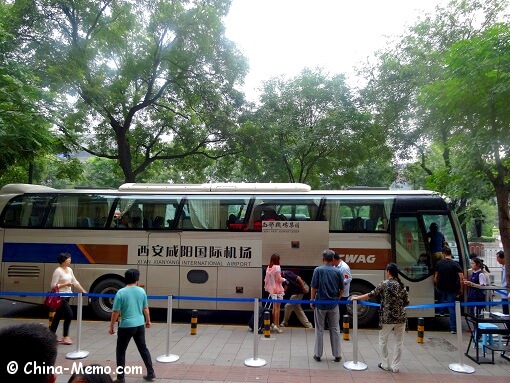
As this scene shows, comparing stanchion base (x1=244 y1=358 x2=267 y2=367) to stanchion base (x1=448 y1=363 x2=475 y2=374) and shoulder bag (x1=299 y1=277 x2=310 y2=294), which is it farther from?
stanchion base (x1=448 y1=363 x2=475 y2=374)

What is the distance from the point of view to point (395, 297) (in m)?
6.59

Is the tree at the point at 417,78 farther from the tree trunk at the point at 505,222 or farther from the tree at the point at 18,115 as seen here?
the tree at the point at 18,115

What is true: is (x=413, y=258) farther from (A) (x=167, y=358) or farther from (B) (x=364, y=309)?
(A) (x=167, y=358)

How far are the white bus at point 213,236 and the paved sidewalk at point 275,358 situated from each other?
1.15 m

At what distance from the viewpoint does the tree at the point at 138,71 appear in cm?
1452

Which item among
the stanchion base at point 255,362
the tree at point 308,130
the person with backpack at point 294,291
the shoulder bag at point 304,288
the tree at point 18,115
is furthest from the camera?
the tree at point 308,130

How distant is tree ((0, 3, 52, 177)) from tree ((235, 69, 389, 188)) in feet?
31.0

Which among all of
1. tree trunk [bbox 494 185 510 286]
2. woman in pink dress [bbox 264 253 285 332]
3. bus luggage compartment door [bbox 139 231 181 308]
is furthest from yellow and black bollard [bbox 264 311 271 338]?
tree trunk [bbox 494 185 510 286]

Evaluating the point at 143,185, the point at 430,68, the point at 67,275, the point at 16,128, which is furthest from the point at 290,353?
the point at 430,68

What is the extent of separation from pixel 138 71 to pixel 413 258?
1283 centimetres

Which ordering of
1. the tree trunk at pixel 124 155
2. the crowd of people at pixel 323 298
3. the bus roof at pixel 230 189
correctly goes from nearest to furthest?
the crowd of people at pixel 323 298
the bus roof at pixel 230 189
the tree trunk at pixel 124 155

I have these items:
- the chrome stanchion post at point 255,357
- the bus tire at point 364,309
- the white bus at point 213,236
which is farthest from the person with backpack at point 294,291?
the chrome stanchion post at point 255,357

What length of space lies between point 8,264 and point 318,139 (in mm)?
13161

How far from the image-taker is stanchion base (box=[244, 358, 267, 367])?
22.1 ft
